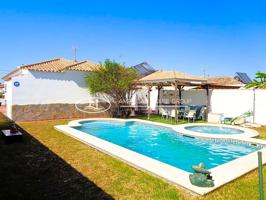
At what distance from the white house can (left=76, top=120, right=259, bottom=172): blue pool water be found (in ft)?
13.9

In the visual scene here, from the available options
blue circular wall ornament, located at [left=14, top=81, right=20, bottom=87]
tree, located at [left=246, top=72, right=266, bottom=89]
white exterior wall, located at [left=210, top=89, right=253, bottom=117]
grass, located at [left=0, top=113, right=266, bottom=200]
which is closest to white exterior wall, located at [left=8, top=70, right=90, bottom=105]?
blue circular wall ornament, located at [left=14, top=81, right=20, bottom=87]

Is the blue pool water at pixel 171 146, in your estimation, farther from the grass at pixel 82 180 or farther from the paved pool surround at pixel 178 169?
the grass at pixel 82 180

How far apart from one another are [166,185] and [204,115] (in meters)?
14.4

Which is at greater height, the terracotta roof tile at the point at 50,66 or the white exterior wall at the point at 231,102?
the terracotta roof tile at the point at 50,66

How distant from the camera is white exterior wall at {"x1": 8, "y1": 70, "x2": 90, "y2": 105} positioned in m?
17.7

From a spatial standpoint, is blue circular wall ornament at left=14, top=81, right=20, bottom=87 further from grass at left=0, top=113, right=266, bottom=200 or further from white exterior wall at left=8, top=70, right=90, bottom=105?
grass at left=0, top=113, right=266, bottom=200

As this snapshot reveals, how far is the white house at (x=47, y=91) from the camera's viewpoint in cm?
1758

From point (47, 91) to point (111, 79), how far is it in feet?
18.3

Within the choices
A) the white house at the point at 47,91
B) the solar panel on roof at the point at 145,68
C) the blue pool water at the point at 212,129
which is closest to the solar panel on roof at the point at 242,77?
the solar panel on roof at the point at 145,68

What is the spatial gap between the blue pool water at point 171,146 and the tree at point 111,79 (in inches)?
180

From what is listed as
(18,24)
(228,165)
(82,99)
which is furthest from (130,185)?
(18,24)

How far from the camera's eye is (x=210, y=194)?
17.4 feet

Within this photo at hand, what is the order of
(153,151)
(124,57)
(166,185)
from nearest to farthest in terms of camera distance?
(166,185) < (153,151) < (124,57)

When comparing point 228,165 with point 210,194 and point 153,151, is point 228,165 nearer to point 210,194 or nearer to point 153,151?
point 210,194
